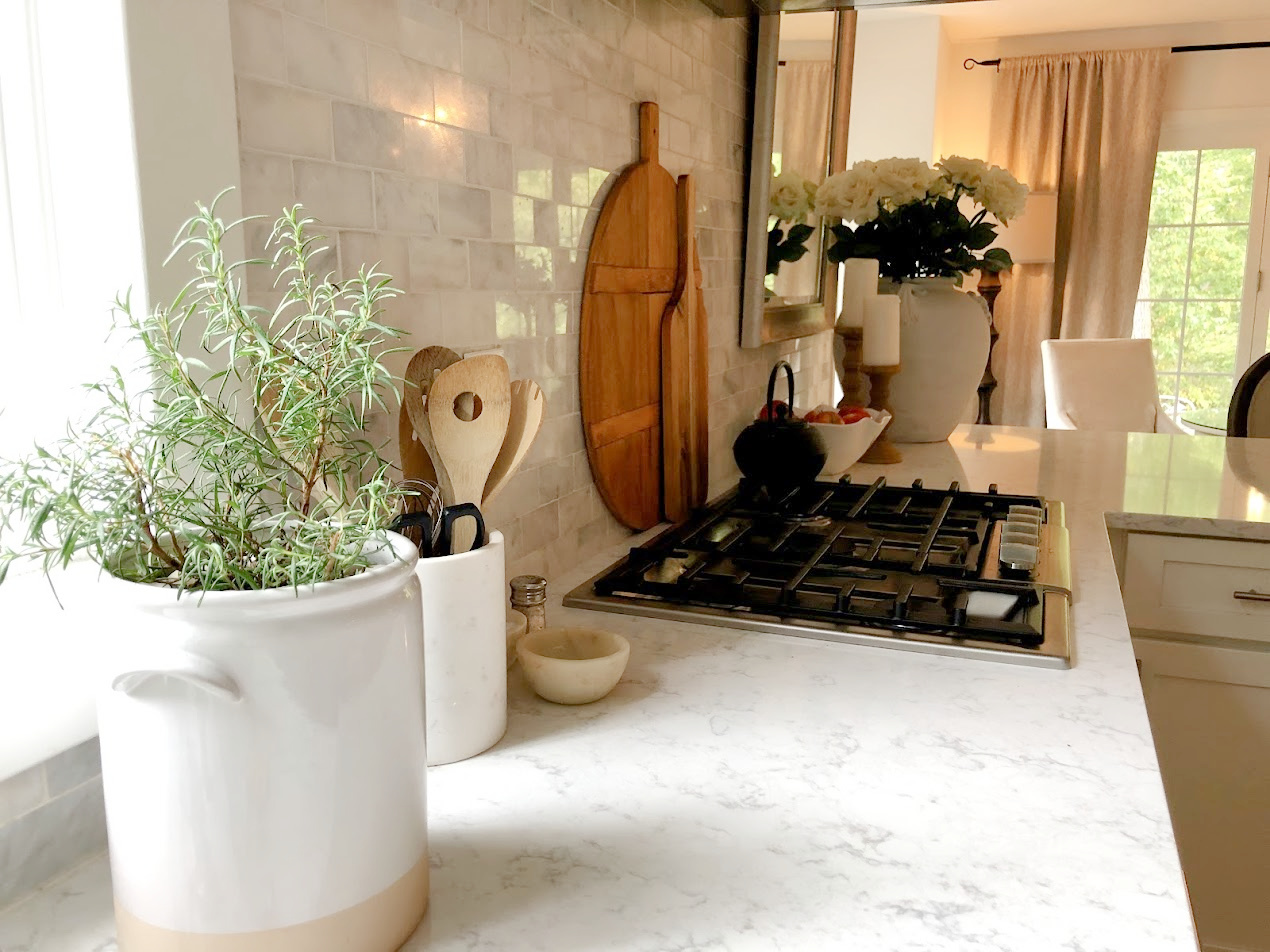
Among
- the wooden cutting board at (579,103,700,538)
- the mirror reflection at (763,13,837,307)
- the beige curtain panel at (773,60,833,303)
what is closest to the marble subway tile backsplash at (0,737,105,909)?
the wooden cutting board at (579,103,700,538)

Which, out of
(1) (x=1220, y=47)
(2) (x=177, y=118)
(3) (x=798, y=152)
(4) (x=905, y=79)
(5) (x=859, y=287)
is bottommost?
(5) (x=859, y=287)

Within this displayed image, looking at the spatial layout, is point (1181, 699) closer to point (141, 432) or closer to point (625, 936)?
point (625, 936)

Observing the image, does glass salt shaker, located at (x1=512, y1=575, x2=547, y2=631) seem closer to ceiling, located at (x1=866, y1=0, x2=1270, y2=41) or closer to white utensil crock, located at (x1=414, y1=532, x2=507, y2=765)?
white utensil crock, located at (x1=414, y1=532, x2=507, y2=765)

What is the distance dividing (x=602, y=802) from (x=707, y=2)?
56.2 inches

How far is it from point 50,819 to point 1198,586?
1.63 m

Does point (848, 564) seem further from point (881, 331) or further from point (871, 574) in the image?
point (881, 331)

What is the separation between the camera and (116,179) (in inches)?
26.7

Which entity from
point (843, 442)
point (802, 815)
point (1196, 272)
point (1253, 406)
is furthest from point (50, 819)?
point (1196, 272)

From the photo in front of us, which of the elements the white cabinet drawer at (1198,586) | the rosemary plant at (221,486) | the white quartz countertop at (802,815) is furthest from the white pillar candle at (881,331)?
the rosemary plant at (221,486)

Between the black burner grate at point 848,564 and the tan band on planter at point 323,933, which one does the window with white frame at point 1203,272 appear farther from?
the tan band on planter at point 323,933

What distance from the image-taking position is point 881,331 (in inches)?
85.2

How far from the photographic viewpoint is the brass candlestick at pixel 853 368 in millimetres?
2236

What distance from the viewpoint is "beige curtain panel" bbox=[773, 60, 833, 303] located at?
2.17 metres

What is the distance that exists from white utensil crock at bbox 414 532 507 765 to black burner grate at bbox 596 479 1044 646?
1.32ft
